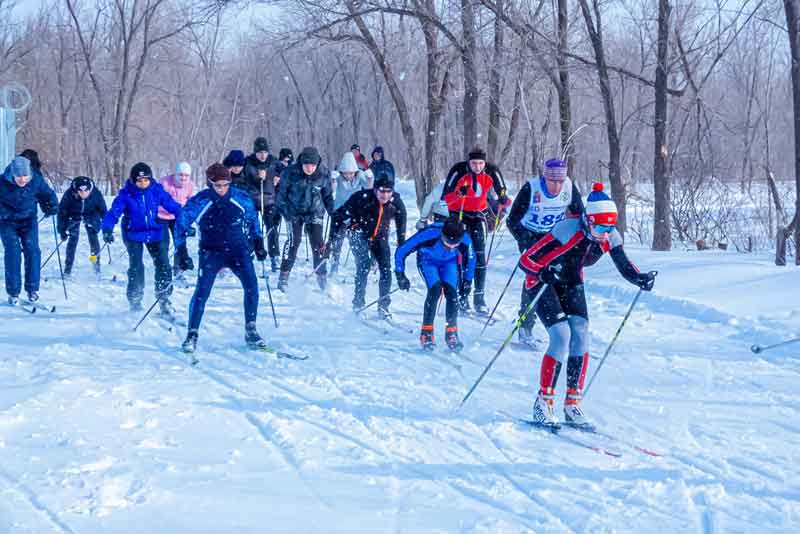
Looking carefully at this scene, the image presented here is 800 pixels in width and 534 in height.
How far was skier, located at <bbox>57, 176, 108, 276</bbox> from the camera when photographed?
11.5 metres

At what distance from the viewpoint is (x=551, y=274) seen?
5422mm

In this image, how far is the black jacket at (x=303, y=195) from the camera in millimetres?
10828

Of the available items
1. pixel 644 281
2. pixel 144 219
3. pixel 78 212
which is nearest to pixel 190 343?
pixel 144 219

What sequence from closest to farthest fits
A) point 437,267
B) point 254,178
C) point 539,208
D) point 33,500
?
point 33,500 < point 539,208 < point 437,267 < point 254,178

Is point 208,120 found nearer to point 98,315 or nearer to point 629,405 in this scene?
point 98,315

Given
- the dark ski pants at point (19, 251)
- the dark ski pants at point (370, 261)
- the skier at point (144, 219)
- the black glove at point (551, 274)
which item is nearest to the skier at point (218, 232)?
the skier at point (144, 219)

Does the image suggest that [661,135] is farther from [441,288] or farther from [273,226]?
[441,288]

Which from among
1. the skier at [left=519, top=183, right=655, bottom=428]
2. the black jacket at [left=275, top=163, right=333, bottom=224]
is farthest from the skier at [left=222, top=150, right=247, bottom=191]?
the skier at [left=519, top=183, right=655, bottom=428]

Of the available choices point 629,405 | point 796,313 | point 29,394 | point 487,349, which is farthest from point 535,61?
point 29,394

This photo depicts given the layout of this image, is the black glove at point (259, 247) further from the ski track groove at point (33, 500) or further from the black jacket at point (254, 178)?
the black jacket at point (254, 178)

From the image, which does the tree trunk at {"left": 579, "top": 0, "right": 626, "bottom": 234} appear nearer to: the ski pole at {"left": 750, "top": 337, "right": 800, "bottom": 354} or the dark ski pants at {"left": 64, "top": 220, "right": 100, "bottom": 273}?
the ski pole at {"left": 750, "top": 337, "right": 800, "bottom": 354}

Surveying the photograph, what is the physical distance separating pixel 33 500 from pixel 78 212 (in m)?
8.44

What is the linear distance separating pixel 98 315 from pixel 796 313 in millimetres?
7566

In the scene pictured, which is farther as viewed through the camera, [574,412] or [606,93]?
[606,93]
